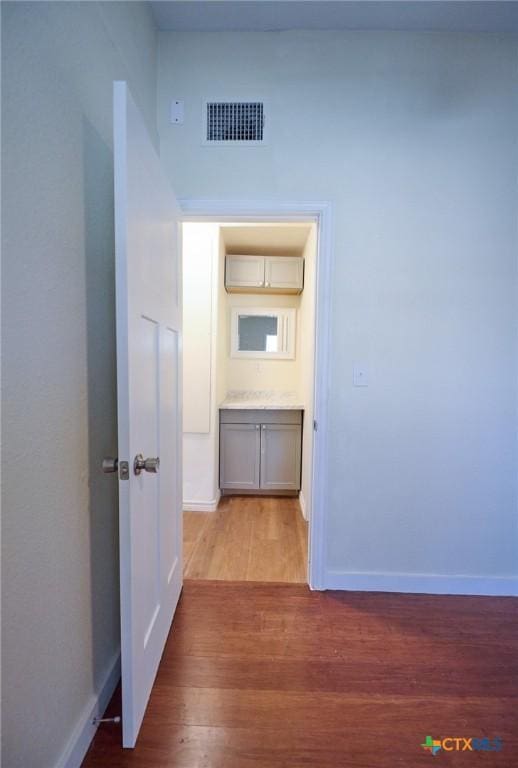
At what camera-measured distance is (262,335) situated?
3.48 metres

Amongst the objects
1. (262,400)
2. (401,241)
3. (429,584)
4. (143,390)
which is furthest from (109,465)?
(262,400)

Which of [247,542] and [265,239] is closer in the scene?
[247,542]

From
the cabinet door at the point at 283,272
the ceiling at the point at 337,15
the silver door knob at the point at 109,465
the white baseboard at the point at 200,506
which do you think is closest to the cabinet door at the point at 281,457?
the white baseboard at the point at 200,506

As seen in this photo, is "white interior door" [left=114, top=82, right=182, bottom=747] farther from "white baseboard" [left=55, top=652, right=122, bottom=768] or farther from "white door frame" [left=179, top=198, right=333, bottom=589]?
"white door frame" [left=179, top=198, right=333, bottom=589]

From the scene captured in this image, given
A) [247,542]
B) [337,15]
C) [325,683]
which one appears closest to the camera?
[325,683]

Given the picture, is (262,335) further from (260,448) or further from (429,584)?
(429,584)

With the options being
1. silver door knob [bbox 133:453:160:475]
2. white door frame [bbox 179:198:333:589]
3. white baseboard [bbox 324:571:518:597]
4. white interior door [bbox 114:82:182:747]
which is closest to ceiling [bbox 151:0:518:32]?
white door frame [bbox 179:198:333:589]

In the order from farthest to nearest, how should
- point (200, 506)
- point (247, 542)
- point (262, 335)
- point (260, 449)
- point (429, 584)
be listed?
point (262, 335) → point (260, 449) → point (200, 506) → point (247, 542) → point (429, 584)

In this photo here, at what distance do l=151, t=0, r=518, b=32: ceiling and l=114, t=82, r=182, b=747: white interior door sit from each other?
96cm

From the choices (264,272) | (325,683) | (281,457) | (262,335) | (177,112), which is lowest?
(325,683)

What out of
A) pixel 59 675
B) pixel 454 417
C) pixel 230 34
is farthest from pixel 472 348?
pixel 59 675

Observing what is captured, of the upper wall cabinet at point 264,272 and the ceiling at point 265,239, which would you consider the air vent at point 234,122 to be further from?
the upper wall cabinet at point 264,272

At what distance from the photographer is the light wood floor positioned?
1.94 meters

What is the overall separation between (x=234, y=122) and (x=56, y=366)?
1567 millimetres
